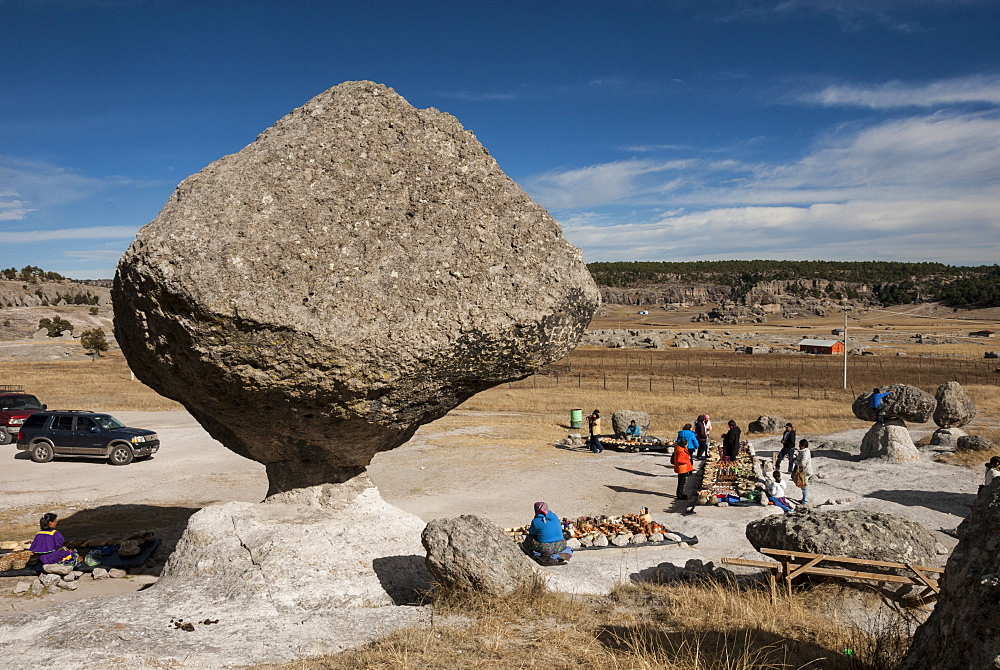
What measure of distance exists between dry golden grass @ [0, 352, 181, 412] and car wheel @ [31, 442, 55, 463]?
1368cm

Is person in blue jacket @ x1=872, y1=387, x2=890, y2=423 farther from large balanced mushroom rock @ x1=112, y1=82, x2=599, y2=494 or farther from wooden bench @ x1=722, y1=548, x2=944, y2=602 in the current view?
large balanced mushroom rock @ x1=112, y1=82, x2=599, y2=494

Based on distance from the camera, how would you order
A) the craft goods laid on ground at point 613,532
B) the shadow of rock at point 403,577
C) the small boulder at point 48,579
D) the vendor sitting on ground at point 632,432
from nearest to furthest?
1. the shadow of rock at point 403,577
2. the small boulder at point 48,579
3. the craft goods laid on ground at point 613,532
4. the vendor sitting on ground at point 632,432

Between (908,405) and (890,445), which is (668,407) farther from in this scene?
(890,445)

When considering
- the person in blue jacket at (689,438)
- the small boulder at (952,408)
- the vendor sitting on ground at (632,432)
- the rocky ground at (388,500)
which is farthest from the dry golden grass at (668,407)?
the person in blue jacket at (689,438)

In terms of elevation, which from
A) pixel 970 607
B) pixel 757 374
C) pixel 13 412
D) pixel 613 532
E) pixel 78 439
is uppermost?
pixel 970 607

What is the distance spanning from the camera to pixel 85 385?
147ft

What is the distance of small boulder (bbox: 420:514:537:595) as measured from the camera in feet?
27.9

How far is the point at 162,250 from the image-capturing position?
7980 mm

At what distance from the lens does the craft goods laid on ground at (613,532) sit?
1329 cm

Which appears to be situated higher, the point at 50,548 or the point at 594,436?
the point at 50,548

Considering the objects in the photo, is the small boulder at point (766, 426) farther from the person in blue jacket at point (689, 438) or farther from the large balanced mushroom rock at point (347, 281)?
the large balanced mushroom rock at point (347, 281)

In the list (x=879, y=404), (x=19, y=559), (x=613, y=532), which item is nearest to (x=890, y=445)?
(x=879, y=404)

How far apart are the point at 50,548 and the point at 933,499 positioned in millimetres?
19431

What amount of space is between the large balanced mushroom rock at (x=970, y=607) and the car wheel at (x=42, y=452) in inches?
978
